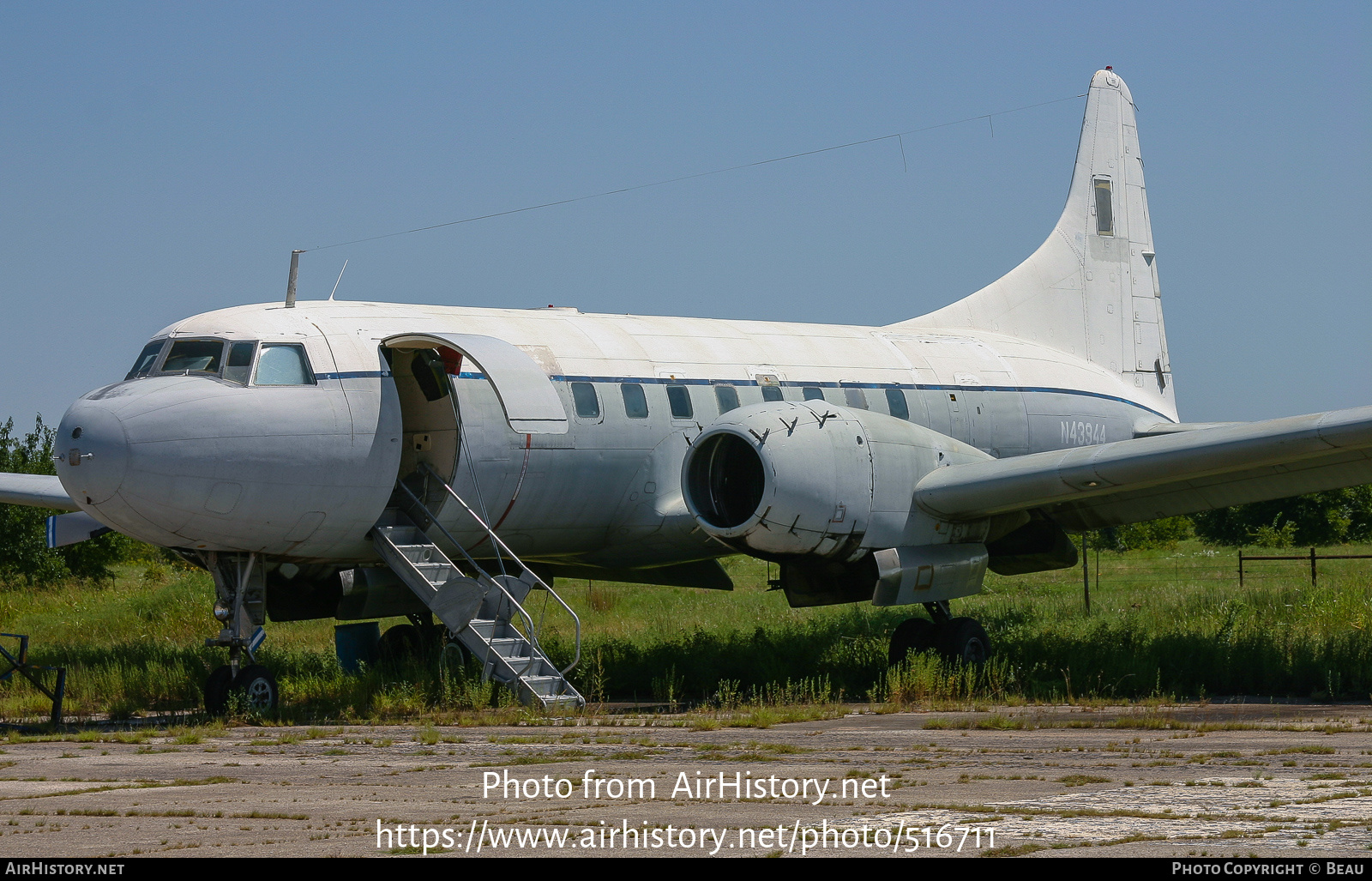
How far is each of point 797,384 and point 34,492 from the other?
9.07 metres

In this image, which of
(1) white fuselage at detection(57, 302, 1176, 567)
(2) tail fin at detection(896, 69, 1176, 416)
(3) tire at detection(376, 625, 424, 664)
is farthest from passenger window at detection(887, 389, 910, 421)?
(3) tire at detection(376, 625, 424, 664)

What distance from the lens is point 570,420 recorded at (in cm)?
1420

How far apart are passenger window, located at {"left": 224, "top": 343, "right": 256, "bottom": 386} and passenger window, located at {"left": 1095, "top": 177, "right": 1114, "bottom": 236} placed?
13147mm

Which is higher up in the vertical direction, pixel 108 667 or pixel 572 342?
pixel 572 342

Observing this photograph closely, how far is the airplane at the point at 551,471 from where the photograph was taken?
1232 cm

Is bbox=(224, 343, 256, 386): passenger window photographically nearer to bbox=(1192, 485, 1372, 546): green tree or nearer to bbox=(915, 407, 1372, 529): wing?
bbox=(915, 407, 1372, 529): wing

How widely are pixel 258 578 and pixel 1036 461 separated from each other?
295 inches

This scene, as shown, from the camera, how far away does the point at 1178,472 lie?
1346 cm

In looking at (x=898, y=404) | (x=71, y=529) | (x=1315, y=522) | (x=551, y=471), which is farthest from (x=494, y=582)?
(x=1315, y=522)

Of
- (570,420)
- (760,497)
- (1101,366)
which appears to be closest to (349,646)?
(570,420)

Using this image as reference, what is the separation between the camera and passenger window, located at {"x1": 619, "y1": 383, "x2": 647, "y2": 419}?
14.8 m

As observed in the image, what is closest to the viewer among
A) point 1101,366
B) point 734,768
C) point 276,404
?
point 734,768

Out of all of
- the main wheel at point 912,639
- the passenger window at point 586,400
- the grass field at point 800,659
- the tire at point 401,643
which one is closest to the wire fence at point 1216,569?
the grass field at point 800,659

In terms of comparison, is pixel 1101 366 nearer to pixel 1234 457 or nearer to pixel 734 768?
pixel 1234 457
